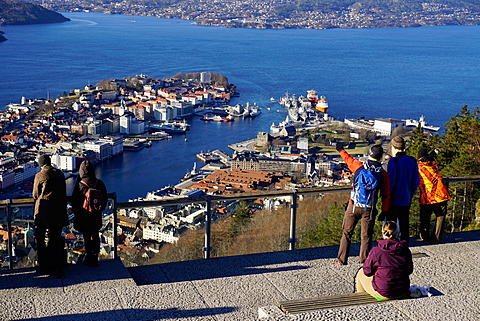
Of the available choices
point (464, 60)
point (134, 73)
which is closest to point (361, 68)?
point (464, 60)

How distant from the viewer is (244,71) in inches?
1345

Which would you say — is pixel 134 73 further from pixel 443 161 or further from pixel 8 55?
pixel 443 161

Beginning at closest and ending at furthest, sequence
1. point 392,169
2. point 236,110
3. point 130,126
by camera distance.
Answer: point 392,169, point 130,126, point 236,110

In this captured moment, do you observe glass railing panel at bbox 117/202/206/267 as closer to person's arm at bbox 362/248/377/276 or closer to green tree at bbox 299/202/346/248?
green tree at bbox 299/202/346/248

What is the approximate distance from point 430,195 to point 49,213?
1.58 m

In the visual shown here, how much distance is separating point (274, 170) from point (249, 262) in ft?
39.1

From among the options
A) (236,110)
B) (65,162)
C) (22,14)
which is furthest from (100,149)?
(22,14)

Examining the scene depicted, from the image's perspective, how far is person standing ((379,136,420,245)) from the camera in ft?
7.89

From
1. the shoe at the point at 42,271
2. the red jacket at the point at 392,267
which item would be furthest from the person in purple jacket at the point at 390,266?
the shoe at the point at 42,271

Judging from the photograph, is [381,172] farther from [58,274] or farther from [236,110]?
[236,110]

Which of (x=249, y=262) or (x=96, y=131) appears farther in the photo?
(x=96, y=131)

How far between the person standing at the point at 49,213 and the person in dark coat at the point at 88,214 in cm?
6

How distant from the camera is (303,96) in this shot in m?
27.1

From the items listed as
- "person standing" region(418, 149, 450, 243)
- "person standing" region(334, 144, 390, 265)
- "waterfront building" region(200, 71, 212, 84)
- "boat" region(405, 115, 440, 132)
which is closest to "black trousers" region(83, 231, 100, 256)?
"person standing" region(334, 144, 390, 265)
